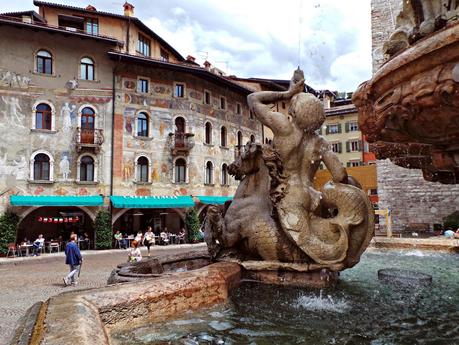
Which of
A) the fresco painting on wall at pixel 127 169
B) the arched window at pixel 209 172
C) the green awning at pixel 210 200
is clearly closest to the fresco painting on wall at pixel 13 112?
the fresco painting on wall at pixel 127 169

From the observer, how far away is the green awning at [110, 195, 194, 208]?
20186 millimetres

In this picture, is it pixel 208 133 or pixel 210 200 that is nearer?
pixel 210 200

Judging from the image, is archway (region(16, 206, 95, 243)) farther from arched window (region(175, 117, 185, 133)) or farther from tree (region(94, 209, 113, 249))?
arched window (region(175, 117, 185, 133))

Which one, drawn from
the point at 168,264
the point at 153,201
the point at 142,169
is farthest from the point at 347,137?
the point at 168,264

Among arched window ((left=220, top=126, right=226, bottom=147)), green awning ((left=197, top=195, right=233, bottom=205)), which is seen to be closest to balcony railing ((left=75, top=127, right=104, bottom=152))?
green awning ((left=197, top=195, right=233, bottom=205))

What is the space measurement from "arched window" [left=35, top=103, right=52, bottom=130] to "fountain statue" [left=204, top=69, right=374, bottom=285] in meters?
18.2

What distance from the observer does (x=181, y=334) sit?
2.67 meters

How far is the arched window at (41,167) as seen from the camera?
64.1 feet

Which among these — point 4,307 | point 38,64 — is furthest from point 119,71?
point 4,307

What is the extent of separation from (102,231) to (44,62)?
369 inches

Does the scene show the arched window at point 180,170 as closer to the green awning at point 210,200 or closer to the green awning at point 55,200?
the green awning at point 210,200

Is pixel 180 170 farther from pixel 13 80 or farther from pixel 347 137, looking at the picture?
→ pixel 347 137

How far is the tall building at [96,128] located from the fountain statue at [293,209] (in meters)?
16.3

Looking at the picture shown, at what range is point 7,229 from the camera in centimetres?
1756
